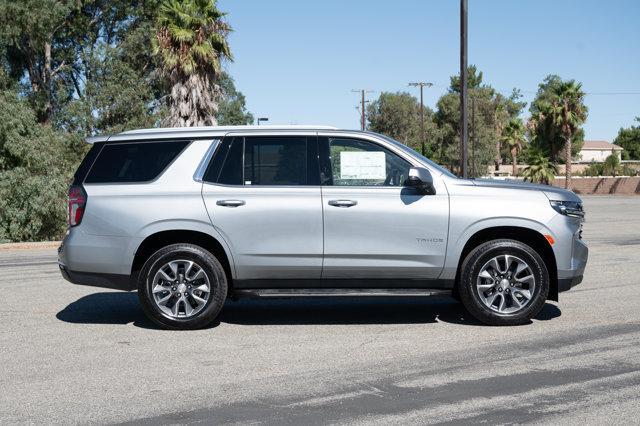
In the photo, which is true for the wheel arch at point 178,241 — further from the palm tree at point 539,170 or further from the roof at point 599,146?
the roof at point 599,146

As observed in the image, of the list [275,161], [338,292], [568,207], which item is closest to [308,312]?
[338,292]

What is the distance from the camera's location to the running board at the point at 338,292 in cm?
780

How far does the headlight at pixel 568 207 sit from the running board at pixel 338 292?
133cm

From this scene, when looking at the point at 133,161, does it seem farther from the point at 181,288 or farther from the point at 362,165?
the point at 362,165

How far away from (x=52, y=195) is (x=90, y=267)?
632 inches

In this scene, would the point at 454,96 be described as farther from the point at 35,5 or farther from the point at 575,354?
the point at 575,354

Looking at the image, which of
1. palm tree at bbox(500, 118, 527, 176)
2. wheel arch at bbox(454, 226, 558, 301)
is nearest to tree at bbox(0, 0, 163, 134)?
wheel arch at bbox(454, 226, 558, 301)

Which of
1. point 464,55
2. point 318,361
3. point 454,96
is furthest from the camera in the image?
point 454,96

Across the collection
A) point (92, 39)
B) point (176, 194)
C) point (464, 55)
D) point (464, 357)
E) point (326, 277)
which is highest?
point (92, 39)

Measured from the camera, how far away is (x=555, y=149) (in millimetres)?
73625

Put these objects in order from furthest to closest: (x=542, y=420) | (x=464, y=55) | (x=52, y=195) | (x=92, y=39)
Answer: (x=92, y=39) < (x=52, y=195) < (x=464, y=55) < (x=542, y=420)

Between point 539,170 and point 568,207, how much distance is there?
6330 centimetres

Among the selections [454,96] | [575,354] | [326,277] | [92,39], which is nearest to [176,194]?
[326,277]

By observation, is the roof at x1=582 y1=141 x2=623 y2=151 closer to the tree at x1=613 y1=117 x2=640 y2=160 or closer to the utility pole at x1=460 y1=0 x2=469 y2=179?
the tree at x1=613 y1=117 x2=640 y2=160
